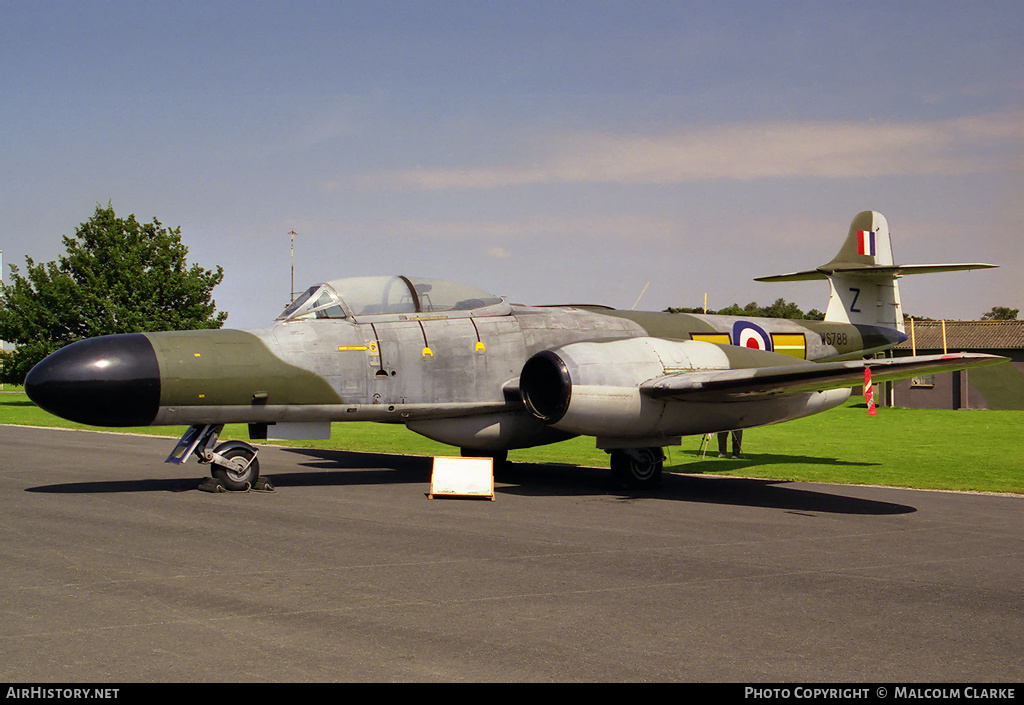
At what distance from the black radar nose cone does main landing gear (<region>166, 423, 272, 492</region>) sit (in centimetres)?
108

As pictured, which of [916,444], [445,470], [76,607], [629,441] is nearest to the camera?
[76,607]

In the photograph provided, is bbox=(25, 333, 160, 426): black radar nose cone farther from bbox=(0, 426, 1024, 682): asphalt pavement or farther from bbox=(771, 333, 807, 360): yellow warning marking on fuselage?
bbox=(771, 333, 807, 360): yellow warning marking on fuselage

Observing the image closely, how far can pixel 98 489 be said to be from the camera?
1353 cm

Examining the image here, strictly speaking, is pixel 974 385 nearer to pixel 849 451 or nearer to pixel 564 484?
pixel 849 451

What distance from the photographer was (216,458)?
13.2 metres

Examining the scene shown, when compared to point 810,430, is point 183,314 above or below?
above

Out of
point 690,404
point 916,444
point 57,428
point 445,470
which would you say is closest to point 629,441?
point 690,404

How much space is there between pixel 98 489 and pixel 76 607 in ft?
25.3

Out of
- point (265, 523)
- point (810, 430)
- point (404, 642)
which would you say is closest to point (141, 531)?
point (265, 523)

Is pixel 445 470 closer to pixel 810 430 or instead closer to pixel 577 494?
pixel 577 494

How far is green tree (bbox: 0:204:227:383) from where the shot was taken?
53406 mm

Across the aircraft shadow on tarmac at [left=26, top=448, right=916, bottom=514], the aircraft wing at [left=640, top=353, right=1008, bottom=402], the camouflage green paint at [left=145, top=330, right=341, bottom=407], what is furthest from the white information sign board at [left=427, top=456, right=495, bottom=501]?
the aircraft wing at [left=640, top=353, right=1008, bottom=402]

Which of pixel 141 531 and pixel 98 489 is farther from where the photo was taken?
pixel 98 489
